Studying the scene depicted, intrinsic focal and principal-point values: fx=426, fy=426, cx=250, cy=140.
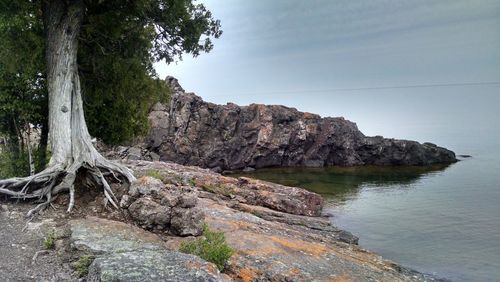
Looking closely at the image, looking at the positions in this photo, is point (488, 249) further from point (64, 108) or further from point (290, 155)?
point (290, 155)

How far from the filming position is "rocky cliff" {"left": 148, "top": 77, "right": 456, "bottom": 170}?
8212 centimetres

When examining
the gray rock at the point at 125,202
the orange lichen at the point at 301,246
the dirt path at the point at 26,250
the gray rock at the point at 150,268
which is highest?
the gray rock at the point at 125,202

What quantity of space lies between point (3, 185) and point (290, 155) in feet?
241

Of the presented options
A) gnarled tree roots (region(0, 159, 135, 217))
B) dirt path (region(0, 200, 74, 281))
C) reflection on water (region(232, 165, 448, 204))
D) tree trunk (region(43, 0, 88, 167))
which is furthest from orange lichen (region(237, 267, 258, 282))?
reflection on water (region(232, 165, 448, 204))

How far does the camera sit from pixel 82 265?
35.4 feet

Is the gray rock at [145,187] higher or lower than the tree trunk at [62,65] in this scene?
lower

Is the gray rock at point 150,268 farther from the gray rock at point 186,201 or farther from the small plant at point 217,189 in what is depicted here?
the small plant at point 217,189

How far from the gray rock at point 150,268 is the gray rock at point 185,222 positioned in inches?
213

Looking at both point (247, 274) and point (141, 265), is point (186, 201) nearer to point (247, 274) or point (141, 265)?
point (247, 274)

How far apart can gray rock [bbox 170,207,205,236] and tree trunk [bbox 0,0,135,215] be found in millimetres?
2945

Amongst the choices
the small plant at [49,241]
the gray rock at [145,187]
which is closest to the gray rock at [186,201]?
the gray rock at [145,187]

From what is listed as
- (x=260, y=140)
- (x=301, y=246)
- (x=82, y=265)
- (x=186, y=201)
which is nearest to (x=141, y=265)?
(x=82, y=265)

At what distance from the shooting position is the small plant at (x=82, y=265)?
1059cm

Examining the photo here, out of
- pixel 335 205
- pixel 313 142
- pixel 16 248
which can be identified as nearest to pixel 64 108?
pixel 16 248
